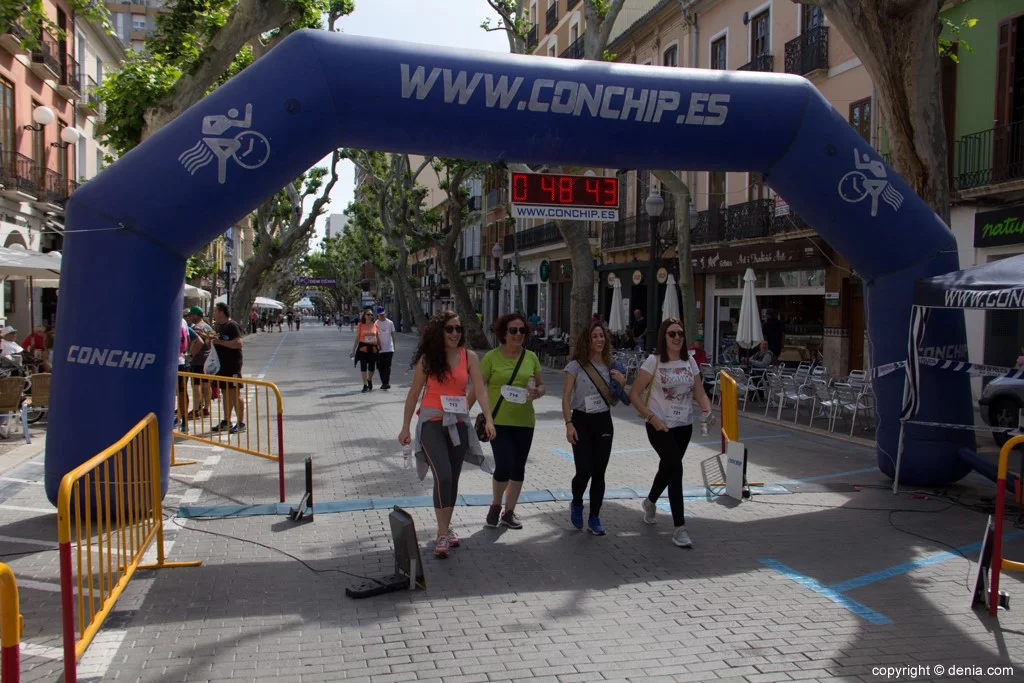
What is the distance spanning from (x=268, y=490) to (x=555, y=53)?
32.3 meters

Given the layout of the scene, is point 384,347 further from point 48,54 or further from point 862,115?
point 48,54

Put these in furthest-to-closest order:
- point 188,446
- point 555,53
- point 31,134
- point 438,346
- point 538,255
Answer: point 538,255, point 555,53, point 31,134, point 188,446, point 438,346

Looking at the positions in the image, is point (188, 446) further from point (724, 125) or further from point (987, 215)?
point (987, 215)

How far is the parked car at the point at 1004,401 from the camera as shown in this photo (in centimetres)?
1084

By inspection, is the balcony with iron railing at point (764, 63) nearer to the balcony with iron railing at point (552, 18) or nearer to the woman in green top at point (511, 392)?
Result: the balcony with iron railing at point (552, 18)

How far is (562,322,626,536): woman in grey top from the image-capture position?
617cm

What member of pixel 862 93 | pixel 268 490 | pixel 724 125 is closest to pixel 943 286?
pixel 724 125

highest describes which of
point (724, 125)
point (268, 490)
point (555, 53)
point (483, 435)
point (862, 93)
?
point (555, 53)

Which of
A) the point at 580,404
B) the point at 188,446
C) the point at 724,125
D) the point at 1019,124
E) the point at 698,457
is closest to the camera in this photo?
the point at 580,404

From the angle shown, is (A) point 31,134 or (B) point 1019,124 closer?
(B) point 1019,124

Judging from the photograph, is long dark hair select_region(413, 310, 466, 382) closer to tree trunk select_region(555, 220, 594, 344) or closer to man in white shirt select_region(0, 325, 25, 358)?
man in white shirt select_region(0, 325, 25, 358)

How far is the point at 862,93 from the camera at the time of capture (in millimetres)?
18172

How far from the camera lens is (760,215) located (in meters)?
21.1

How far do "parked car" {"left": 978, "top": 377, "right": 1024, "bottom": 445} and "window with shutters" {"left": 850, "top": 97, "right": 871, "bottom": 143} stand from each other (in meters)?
8.52
